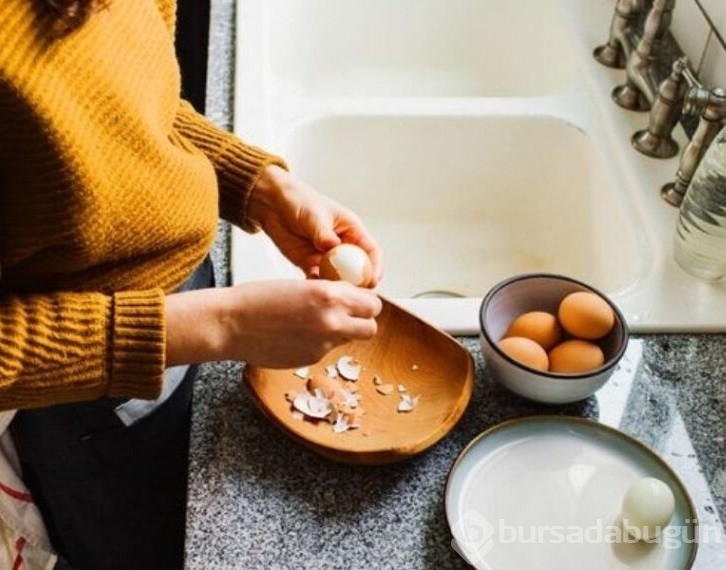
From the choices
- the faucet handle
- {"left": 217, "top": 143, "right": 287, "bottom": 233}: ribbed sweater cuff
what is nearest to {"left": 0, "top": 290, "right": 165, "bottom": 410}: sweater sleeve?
{"left": 217, "top": 143, "right": 287, "bottom": 233}: ribbed sweater cuff

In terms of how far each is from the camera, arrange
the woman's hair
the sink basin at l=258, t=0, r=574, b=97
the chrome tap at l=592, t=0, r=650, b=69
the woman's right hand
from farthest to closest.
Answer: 1. the sink basin at l=258, t=0, r=574, b=97
2. the chrome tap at l=592, t=0, r=650, b=69
3. the woman's right hand
4. the woman's hair

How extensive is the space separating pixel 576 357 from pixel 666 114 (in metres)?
0.41

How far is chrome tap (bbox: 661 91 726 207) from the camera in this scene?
3.34 feet

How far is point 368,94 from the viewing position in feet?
5.09

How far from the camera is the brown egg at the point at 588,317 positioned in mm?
856

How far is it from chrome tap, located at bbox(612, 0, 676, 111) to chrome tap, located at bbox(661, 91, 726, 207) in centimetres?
12

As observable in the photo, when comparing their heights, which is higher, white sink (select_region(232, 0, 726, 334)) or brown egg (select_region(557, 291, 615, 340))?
brown egg (select_region(557, 291, 615, 340))

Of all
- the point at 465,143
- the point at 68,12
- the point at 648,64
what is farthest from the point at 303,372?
the point at 648,64

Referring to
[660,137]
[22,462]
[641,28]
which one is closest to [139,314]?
[22,462]

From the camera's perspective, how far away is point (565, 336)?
877 mm

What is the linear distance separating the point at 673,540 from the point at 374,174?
2.35 feet

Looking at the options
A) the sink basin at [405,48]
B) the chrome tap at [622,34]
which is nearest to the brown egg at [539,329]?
the chrome tap at [622,34]

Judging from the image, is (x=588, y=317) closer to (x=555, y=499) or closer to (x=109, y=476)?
(x=555, y=499)

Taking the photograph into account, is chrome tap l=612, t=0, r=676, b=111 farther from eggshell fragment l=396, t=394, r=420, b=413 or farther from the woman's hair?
the woman's hair
